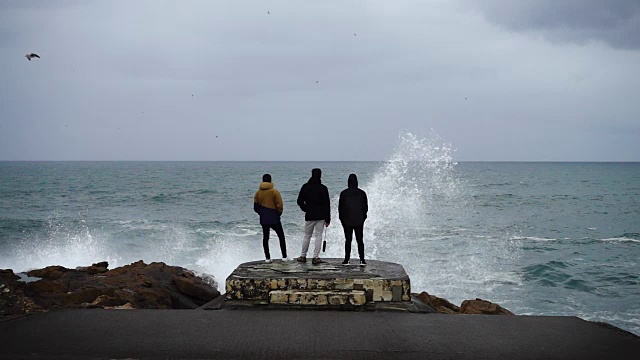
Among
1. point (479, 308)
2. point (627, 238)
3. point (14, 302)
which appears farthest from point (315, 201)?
point (627, 238)

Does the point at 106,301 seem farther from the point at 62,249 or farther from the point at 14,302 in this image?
the point at 62,249

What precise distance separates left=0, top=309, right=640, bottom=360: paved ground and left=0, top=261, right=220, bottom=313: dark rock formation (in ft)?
5.48

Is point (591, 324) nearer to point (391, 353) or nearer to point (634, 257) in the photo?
point (391, 353)

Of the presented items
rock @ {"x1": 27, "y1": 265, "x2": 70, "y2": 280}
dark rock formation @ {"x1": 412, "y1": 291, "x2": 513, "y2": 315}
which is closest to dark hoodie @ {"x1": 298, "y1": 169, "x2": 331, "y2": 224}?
dark rock formation @ {"x1": 412, "y1": 291, "x2": 513, "y2": 315}

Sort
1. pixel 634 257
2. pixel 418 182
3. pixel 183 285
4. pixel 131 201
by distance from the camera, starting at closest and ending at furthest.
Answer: pixel 183 285 → pixel 634 257 → pixel 131 201 → pixel 418 182

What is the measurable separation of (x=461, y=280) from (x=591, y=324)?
13044mm

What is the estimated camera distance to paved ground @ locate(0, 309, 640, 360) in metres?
5.40

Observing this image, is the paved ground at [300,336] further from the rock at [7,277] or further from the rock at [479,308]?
the rock at [479,308]

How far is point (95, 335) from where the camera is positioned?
6.01 m

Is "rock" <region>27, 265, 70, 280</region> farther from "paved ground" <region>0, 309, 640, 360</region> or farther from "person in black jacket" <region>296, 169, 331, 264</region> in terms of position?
"person in black jacket" <region>296, 169, 331, 264</region>

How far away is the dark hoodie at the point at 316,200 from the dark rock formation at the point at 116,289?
320 cm

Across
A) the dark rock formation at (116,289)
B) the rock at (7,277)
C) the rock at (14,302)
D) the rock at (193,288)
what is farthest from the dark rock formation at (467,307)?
the rock at (7,277)

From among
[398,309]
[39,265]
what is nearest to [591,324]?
[398,309]

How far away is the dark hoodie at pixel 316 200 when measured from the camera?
30.5 feet
